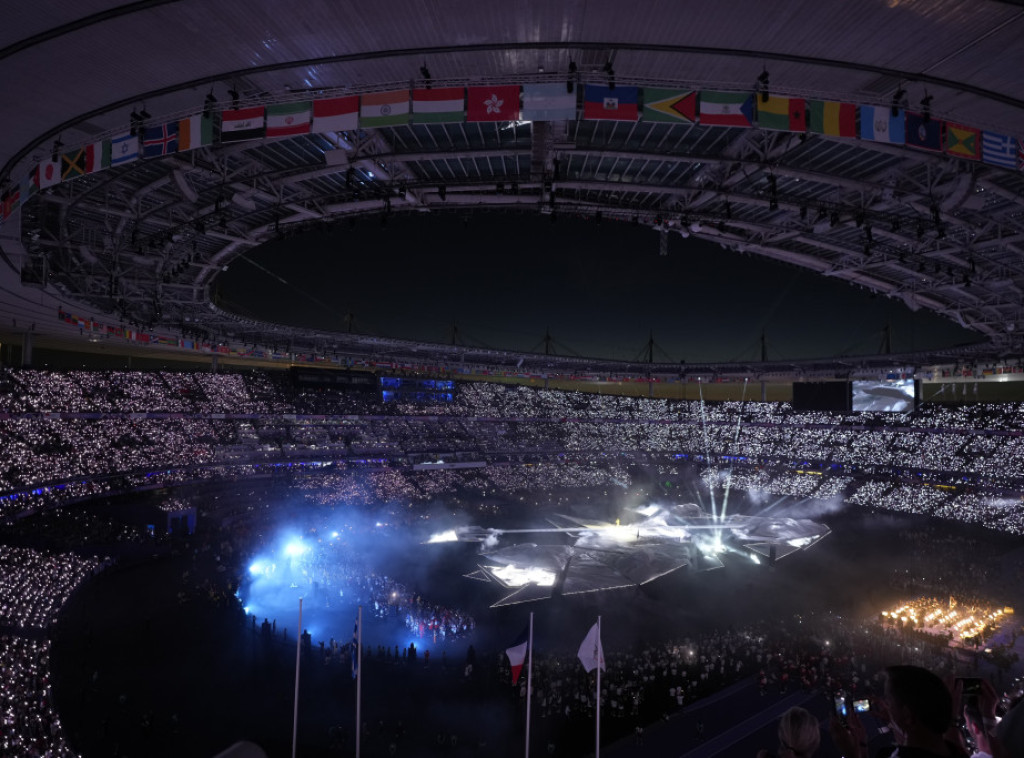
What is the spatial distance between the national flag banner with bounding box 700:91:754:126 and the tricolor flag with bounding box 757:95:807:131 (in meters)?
0.39

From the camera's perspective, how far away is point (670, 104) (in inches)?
353

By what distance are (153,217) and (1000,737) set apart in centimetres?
1998

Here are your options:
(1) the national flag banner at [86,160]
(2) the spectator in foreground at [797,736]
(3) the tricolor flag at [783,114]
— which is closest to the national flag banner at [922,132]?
(3) the tricolor flag at [783,114]

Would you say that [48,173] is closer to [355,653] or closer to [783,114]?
[783,114]

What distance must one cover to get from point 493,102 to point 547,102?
90cm

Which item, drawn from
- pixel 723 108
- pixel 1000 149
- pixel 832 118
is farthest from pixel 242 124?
pixel 1000 149

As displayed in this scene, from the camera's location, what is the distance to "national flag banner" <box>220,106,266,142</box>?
9.62 m

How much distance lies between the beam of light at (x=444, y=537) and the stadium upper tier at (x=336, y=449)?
Answer: 7860 mm

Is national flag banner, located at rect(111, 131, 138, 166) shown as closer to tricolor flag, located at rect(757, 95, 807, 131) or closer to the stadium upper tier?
tricolor flag, located at rect(757, 95, 807, 131)

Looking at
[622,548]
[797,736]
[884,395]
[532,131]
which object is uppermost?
[532,131]

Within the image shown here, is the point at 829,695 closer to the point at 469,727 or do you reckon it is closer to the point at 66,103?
the point at 469,727

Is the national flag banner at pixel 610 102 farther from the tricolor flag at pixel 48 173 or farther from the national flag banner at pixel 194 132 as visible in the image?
the tricolor flag at pixel 48 173

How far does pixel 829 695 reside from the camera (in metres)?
14.8

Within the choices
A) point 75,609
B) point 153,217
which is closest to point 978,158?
point 153,217
